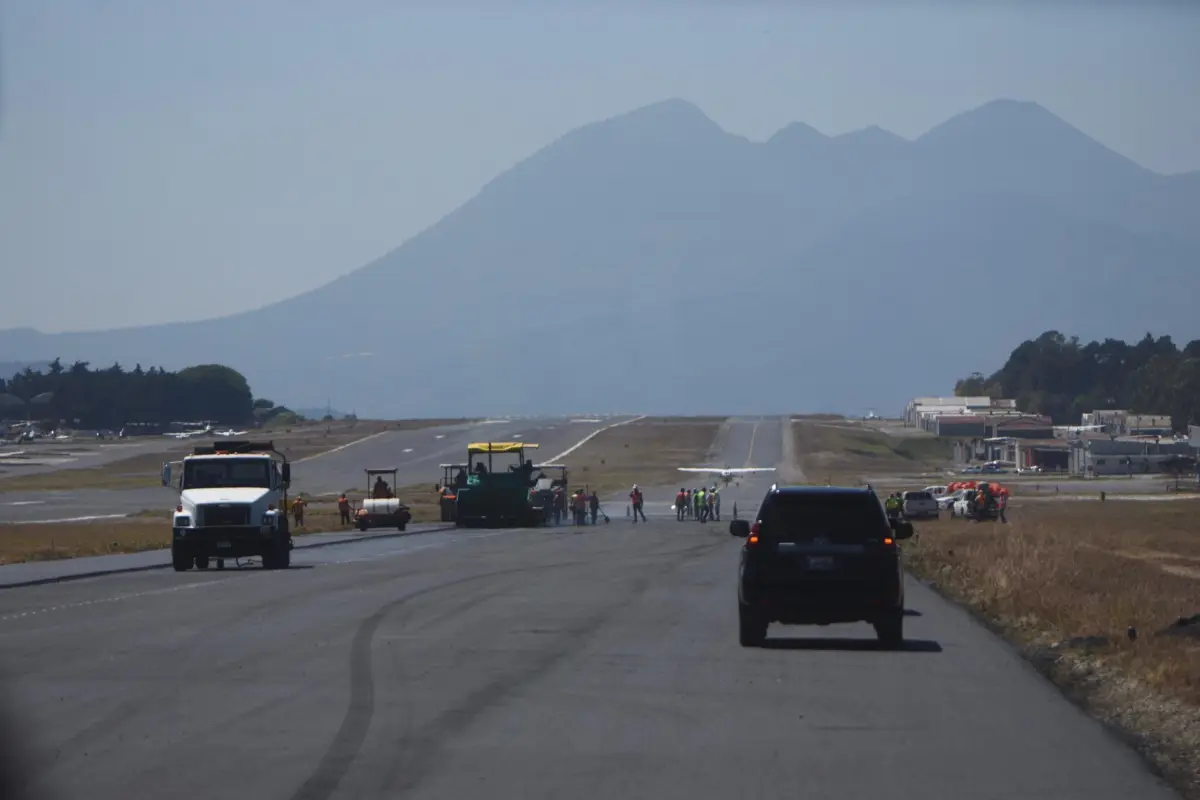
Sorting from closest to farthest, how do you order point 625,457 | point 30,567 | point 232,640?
point 232,640, point 30,567, point 625,457

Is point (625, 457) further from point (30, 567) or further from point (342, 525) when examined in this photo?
point (30, 567)

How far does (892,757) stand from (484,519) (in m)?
48.1

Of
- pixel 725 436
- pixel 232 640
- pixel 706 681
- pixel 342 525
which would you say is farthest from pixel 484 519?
pixel 725 436

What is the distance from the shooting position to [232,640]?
19.3 metres

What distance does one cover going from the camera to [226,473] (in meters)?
34.4

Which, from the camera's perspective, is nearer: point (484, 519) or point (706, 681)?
point (706, 681)

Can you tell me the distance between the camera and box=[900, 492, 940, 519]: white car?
219 ft

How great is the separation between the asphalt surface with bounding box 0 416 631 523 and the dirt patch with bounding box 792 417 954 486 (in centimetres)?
1877

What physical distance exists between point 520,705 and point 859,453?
110 metres

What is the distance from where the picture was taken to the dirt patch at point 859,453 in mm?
106250

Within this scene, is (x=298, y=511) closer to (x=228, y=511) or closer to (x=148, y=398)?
(x=228, y=511)

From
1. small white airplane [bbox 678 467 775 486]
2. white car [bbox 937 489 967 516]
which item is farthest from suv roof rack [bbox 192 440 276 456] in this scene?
small white airplane [bbox 678 467 775 486]

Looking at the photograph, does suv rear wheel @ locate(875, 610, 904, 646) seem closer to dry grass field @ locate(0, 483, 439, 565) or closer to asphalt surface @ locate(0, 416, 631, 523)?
dry grass field @ locate(0, 483, 439, 565)

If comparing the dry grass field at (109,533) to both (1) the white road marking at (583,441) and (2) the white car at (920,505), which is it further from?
(1) the white road marking at (583,441)
